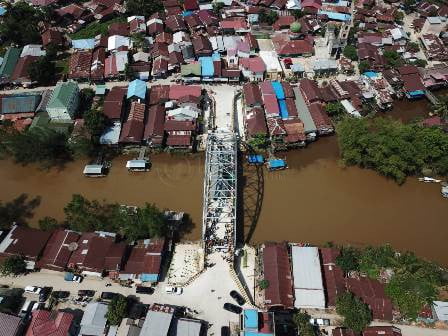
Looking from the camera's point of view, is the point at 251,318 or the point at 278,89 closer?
the point at 251,318

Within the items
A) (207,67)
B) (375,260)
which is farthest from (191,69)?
(375,260)

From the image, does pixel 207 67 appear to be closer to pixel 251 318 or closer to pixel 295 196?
pixel 295 196

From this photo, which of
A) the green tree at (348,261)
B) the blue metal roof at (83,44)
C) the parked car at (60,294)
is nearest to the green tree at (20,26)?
the blue metal roof at (83,44)

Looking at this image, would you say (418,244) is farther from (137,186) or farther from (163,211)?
(137,186)

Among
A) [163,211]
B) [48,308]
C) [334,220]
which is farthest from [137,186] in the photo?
[334,220]

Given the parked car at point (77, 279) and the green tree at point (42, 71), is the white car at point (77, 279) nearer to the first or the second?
the parked car at point (77, 279)

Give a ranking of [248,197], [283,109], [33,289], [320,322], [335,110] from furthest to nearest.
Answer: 1. [335,110]
2. [283,109]
3. [248,197]
4. [33,289]
5. [320,322]

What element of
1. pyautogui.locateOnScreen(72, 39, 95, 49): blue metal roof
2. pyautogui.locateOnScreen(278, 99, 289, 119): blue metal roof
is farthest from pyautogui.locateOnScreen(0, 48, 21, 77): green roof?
pyautogui.locateOnScreen(278, 99, 289, 119): blue metal roof
